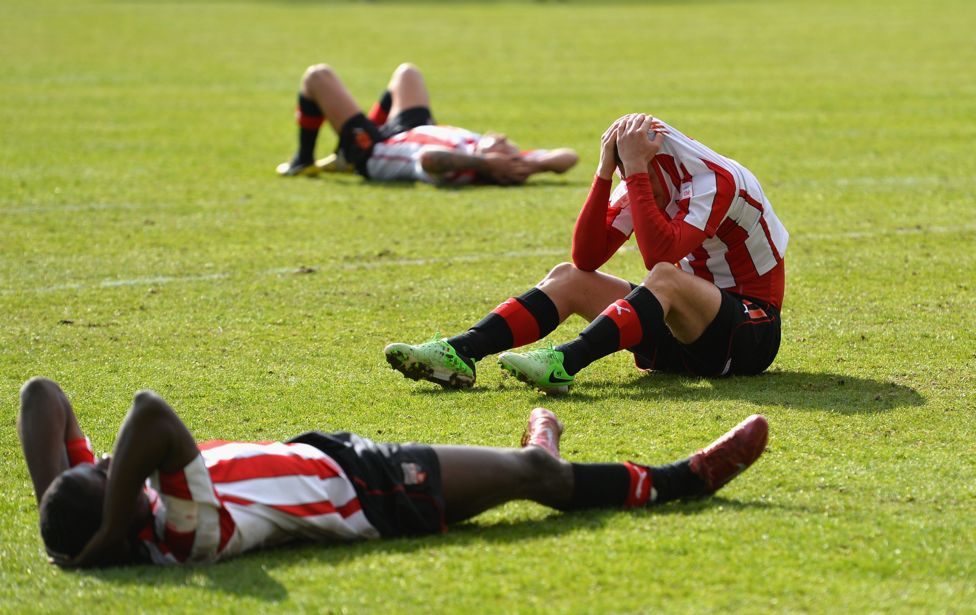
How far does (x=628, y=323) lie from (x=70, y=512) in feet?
8.31

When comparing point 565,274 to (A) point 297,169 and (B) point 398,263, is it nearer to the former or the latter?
(B) point 398,263

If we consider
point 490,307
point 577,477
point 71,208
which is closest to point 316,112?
point 71,208

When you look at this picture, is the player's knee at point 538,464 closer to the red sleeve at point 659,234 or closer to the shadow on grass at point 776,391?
the shadow on grass at point 776,391

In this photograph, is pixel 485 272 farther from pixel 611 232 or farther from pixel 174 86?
pixel 174 86

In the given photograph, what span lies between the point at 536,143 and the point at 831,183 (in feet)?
10.2

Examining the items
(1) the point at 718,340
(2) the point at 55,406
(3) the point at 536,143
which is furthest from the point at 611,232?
(3) the point at 536,143

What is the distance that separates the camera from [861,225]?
9.34m

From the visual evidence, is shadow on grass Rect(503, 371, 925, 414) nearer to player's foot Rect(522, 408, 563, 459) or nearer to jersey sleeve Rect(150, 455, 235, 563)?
player's foot Rect(522, 408, 563, 459)

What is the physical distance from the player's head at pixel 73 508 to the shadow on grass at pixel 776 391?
2.24 meters

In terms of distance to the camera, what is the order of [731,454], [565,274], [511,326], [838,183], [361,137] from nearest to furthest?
[731,454] → [511,326] → [565,274] → [838,183] → [361,137]

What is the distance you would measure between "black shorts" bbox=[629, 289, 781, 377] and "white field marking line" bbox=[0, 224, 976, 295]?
8.94 ft

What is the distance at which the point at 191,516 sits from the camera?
391 centimetres

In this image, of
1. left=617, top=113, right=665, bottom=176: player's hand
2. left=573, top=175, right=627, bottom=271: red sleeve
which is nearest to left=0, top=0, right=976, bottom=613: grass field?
left=573, top=175, right=627, bottom=271: red sleeve

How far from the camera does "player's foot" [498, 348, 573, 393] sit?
5.57 meters
